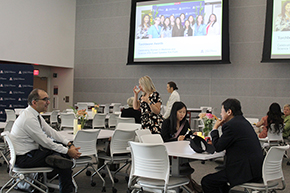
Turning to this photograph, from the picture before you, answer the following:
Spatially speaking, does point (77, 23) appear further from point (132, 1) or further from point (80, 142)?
point (80, 142)

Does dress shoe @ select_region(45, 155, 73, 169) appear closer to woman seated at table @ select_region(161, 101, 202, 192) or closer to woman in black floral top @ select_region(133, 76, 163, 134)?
woman seated at table @ select_region(161, 101, 202, 192)

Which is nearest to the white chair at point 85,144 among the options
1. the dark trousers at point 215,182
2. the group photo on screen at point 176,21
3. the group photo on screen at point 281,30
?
the dark trousers at point 215,182

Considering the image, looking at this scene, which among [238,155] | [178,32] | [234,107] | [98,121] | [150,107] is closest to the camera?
[238,155]

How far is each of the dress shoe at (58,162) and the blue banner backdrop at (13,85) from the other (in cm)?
831

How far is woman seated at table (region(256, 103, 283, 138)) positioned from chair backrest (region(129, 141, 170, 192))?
367 cm

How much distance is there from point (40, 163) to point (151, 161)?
4.23 feet

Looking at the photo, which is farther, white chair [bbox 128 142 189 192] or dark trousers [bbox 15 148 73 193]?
dark trousers [bbox 15 148 73 193]

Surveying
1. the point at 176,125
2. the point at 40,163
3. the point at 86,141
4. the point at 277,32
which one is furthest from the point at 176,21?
the point at 40,163

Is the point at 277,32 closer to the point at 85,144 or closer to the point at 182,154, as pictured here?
the point at 85,144

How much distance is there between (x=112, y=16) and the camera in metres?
13.8

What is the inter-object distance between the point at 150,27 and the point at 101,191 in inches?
343

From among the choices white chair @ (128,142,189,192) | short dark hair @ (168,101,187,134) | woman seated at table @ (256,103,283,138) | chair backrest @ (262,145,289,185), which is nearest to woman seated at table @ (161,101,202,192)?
short dark hair @ (168,101,187,134)

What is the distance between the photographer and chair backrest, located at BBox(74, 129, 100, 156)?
4.33 m

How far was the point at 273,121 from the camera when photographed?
6.28 metres
